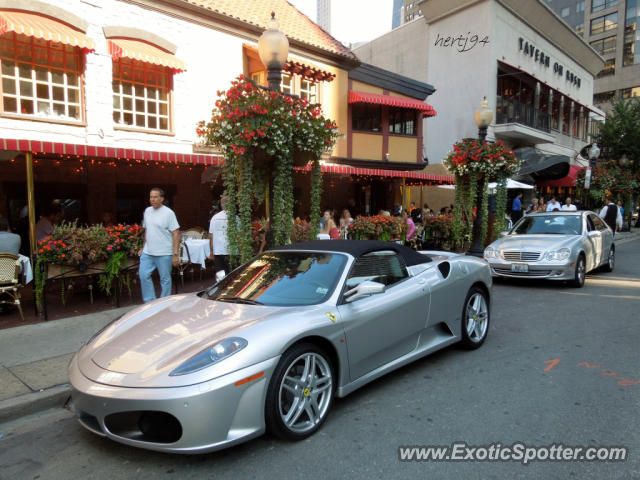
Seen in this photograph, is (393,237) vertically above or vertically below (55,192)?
below

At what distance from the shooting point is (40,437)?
3.34 meters

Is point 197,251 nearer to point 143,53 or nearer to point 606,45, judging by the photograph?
point 143,53

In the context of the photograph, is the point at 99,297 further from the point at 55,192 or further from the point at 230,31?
the point at 230,31

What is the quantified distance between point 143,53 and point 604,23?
66769 mm

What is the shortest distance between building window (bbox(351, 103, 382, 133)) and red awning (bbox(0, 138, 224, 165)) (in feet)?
28.3

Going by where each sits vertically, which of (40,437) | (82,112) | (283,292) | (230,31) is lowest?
(40,437)

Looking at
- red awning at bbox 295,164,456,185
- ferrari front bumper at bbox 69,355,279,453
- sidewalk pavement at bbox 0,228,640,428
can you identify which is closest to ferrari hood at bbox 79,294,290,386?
ferrari front bumper at bbox 69,355,279,453

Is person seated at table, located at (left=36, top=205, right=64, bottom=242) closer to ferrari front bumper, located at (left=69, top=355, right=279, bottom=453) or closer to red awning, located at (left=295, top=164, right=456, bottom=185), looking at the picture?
red awning, located at (left=295, top=164, right=456, bottom=185)

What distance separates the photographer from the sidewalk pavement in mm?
3785

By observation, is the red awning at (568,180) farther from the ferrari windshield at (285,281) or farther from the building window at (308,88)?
the ferrari windshield at (285,281)

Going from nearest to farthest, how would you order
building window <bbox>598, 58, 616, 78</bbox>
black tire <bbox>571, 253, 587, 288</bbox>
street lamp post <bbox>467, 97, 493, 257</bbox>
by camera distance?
1. black tire <bbox>571, 253, 587, 288</bbox>
2. street lamp post <bbox>467, 97, 493, 257</bbox>
3. building window <bbox>598, 58, 616, 78</bbox>

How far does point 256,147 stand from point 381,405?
3.85 m

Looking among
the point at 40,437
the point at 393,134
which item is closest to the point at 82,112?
the point at 40,437

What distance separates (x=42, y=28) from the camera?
9.02 meters
